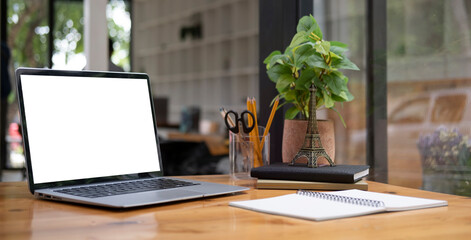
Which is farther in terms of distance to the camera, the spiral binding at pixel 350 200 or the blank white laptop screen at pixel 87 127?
the blank white laptop screen at pixel 87 127

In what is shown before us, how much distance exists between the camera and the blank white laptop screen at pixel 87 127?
928 mm

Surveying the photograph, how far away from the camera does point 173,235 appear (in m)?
0.62

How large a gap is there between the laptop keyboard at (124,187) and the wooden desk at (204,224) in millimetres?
39

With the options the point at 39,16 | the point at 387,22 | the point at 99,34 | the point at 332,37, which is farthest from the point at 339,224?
the point at 39,16

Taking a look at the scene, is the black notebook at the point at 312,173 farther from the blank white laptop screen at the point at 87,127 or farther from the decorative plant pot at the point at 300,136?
the blank white laptop screen at the point at 87,127

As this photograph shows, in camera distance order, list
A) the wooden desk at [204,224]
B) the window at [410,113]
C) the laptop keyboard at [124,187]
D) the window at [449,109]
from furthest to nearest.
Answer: the window at [410,113]
the window at [449,109]
the laptop keyboard at [124,187]
the wooden desk at [204,224]

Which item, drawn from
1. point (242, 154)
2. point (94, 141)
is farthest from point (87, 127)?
point (242, 154)

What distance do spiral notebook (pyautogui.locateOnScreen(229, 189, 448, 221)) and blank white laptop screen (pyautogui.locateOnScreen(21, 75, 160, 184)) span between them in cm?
33

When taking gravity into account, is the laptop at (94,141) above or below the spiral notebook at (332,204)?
above

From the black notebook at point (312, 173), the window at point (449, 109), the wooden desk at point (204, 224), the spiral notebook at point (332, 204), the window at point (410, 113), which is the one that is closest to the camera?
the wooden desk at point (204, 224)

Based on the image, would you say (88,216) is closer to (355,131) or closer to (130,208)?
(130,208)

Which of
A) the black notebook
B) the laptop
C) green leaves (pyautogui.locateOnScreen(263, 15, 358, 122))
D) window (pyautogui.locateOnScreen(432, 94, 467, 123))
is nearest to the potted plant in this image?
green leaves (pyautogui.locateOnScreen(263, 15, 358, 122))

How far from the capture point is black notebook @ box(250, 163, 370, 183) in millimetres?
1030

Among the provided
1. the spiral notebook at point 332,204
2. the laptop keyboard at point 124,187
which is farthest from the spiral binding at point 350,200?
the laptop keyboard at point 124,187
